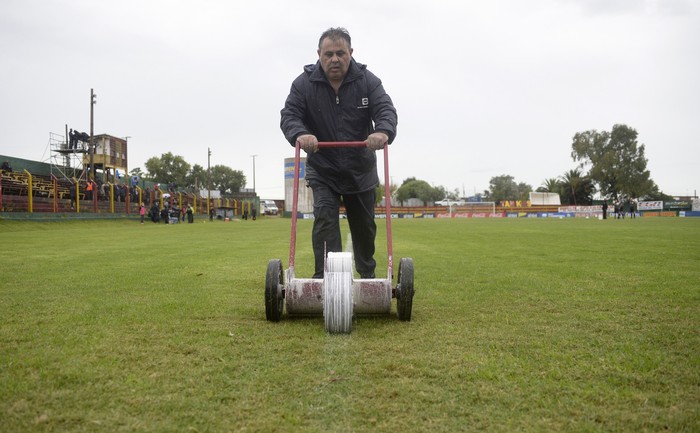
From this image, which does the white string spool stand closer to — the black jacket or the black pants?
the black pants

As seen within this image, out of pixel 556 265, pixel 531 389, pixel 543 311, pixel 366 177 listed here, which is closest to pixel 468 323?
pixel 543 311

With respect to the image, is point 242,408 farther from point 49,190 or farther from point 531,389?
point 49,190

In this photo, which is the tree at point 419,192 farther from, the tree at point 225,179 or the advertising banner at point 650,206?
the advertising banner at point 650,206

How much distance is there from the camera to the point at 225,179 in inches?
4626

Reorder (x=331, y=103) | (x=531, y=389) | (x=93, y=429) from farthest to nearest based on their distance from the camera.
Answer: (x=331, y=103) < (x=531, y=389) < (x=93, y=429)

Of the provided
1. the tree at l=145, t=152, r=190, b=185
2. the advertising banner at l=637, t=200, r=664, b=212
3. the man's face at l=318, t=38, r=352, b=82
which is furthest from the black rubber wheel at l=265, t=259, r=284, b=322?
the tree at l=145, t=152, r=190, b=185

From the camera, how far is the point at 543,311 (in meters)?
4.10

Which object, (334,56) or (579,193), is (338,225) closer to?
(334,56)

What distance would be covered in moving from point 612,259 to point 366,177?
5.34 m

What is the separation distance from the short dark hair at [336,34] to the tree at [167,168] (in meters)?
93.0

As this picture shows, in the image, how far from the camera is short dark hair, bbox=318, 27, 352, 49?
14.2ft

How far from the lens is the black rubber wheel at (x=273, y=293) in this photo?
3576 millimetres

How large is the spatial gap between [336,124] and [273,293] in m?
1.80

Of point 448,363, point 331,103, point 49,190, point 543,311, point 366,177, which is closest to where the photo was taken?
point 448,363
